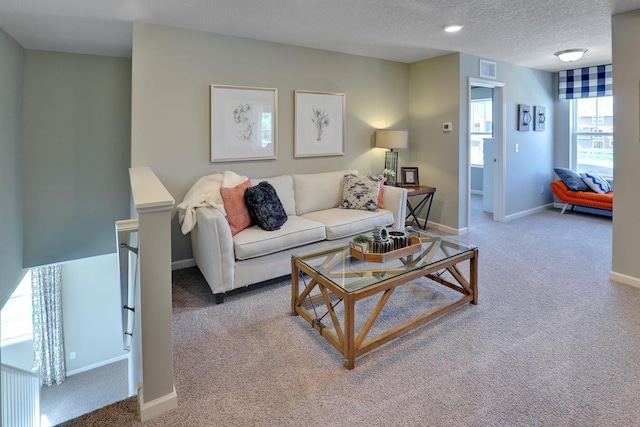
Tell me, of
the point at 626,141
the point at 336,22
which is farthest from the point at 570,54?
the point at 336,22

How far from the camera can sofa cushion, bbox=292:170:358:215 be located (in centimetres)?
383

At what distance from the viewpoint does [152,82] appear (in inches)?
128

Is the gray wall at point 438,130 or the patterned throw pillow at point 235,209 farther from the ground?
the gray wall at point 438,130

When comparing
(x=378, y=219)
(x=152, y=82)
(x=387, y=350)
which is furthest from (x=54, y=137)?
(x=387, y=350)

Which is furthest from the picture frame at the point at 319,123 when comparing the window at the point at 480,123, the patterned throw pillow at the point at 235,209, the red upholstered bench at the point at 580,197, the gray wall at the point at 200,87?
the window at the point at 480,123

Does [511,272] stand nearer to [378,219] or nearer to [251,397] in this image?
[378,219]

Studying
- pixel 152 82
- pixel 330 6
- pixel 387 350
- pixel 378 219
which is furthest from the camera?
pixel 378 219

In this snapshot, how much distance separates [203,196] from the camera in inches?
121

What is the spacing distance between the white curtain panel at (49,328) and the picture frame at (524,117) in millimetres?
6831

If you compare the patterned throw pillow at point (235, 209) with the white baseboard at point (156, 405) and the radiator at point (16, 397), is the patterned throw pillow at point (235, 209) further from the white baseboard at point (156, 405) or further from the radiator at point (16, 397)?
the radiator at point (16, 397)

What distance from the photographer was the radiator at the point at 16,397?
1.54 m

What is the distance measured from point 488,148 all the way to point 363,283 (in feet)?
15.8

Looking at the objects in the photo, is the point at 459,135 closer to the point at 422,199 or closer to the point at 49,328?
the point at 422,199

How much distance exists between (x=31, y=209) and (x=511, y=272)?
16.2 feet
